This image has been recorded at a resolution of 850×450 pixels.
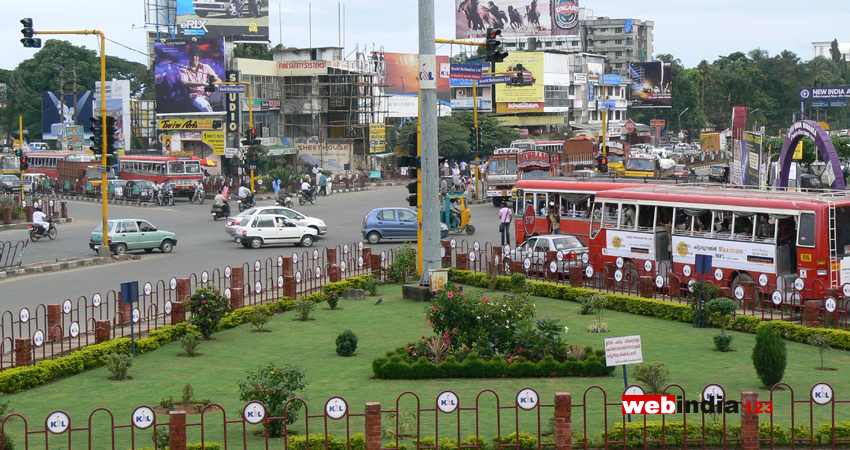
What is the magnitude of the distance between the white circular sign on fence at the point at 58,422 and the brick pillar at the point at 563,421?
5.33 meters

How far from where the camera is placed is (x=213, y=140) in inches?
2379

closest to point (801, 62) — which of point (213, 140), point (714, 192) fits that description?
point (213, 140)

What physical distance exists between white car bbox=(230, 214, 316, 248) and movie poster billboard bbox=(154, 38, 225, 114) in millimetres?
31444

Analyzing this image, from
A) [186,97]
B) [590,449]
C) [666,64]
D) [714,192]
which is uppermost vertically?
[666,64]

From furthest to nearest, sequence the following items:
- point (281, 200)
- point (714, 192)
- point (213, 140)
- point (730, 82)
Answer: point (730, 82)
point (213, 140)
point (281, 200)
point (714, 192)

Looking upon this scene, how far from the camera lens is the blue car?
31.8 meters

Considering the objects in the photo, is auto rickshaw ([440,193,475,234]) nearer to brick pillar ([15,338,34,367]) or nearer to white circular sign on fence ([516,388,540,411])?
brick pillar ([15,338,34,367])

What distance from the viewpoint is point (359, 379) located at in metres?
14.4

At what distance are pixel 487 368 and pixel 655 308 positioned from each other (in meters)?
6.78

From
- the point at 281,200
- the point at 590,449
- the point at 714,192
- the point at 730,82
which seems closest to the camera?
the point at 590,449

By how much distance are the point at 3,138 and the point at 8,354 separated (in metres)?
87.1

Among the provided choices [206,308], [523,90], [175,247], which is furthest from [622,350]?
[523,90]

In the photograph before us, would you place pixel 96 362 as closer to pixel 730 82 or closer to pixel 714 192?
pixel 714 192

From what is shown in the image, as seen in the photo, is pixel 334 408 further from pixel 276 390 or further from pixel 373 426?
pixel 276 390
